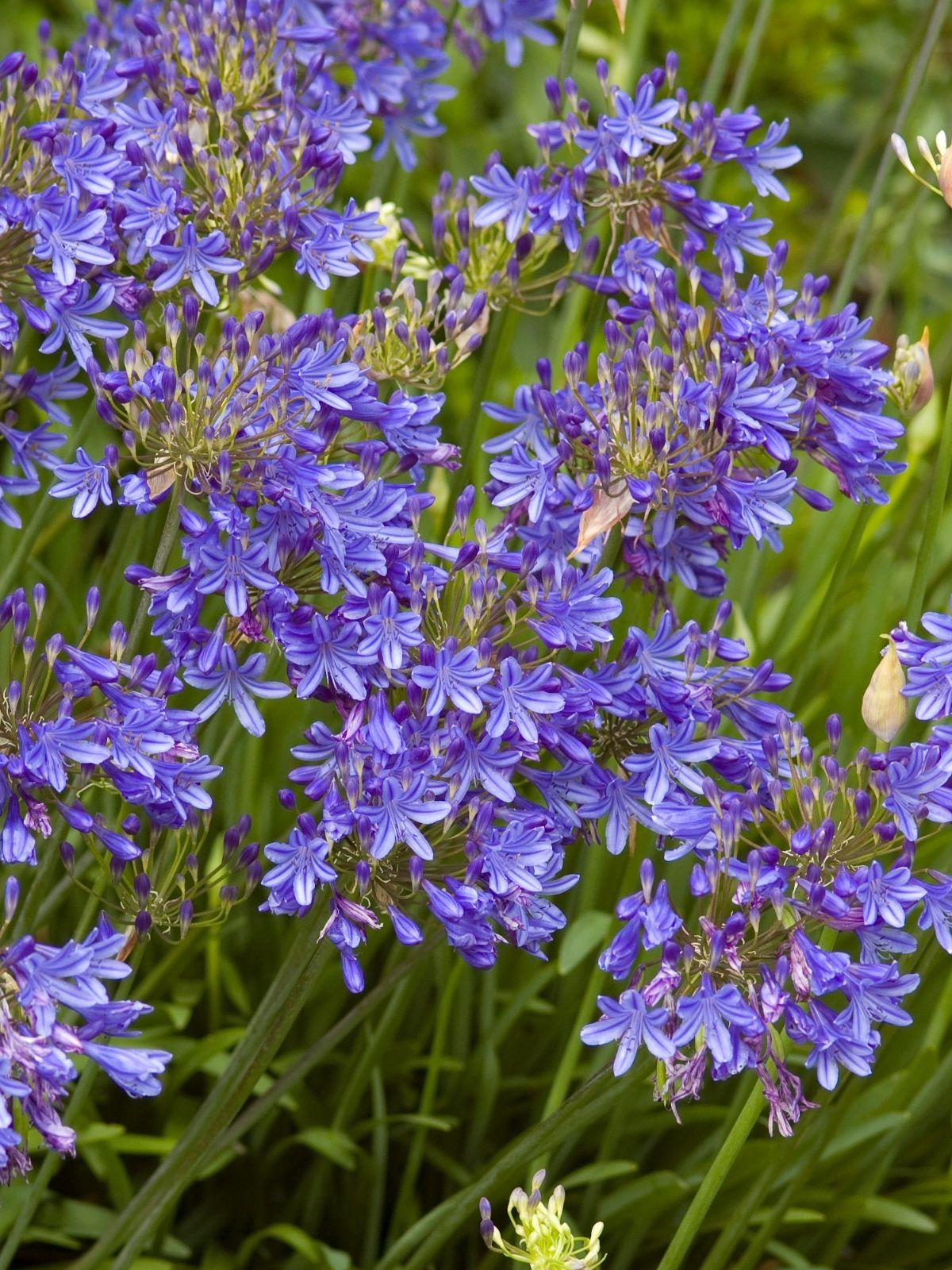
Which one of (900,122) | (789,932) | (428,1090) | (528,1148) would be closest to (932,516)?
(789,932)

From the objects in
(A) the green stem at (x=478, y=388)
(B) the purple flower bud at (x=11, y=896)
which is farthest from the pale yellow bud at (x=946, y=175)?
(B) the purple flower bud at (x=11, y=896)

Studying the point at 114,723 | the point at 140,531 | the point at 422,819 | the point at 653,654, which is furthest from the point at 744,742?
the point at 140,531

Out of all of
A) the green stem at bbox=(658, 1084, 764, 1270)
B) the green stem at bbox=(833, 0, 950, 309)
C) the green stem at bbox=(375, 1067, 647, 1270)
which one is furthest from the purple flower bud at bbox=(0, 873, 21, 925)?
the green stem at bbox=(833, 0, 950, 309)

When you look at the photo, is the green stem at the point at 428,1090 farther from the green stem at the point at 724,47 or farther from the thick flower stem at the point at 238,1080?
the green stem at the point at 724,47

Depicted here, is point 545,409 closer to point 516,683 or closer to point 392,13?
point 516,683

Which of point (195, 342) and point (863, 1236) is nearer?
point (195, 342)

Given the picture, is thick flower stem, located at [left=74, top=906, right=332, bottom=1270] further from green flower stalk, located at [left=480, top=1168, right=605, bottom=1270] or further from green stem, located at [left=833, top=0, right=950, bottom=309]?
green stem, located at [left=833, top=0, right=950, bottom=309]
